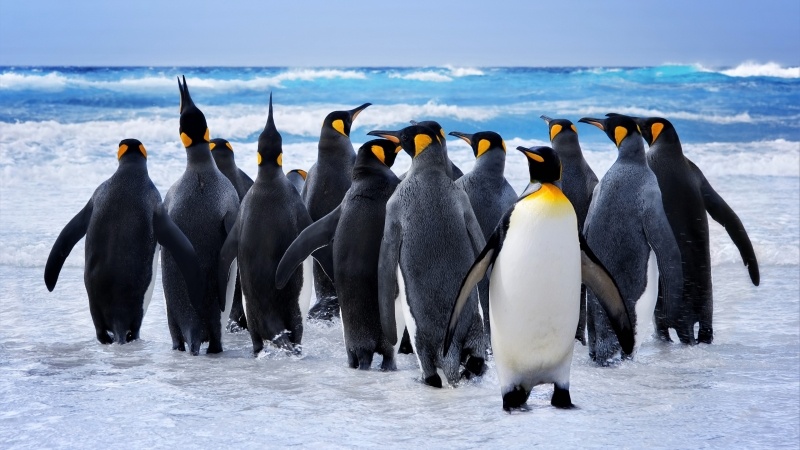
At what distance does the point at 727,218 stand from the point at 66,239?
11.0 ft

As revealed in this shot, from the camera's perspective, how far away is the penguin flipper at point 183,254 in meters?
4.20

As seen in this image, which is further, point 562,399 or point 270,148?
point 270,148

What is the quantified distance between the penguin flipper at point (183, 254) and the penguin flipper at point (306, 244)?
0.43 meters

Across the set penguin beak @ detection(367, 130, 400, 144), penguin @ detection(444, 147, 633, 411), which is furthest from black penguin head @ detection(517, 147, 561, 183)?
penguin beak @ detection(367, 130, 400, 144)

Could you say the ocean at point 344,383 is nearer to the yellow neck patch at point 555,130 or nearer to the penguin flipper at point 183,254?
the penguin flipper at point 183,254

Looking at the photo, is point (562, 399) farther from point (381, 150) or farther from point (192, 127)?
point (192, 127)

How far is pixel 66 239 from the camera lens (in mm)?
4555

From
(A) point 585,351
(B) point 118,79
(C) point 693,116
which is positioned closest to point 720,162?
(C) point 693,116

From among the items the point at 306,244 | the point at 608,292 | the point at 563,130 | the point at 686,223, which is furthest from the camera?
the point at 563,130

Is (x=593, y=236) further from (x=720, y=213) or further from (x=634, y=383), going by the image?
(x=720, y=213)

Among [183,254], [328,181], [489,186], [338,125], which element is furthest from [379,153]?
[338,125]

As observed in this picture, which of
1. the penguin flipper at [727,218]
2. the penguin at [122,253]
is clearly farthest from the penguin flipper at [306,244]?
the penguin flipper at [727,218]

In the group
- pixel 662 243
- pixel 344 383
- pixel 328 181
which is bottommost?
pixel 344 383

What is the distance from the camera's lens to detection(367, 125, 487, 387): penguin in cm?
354
